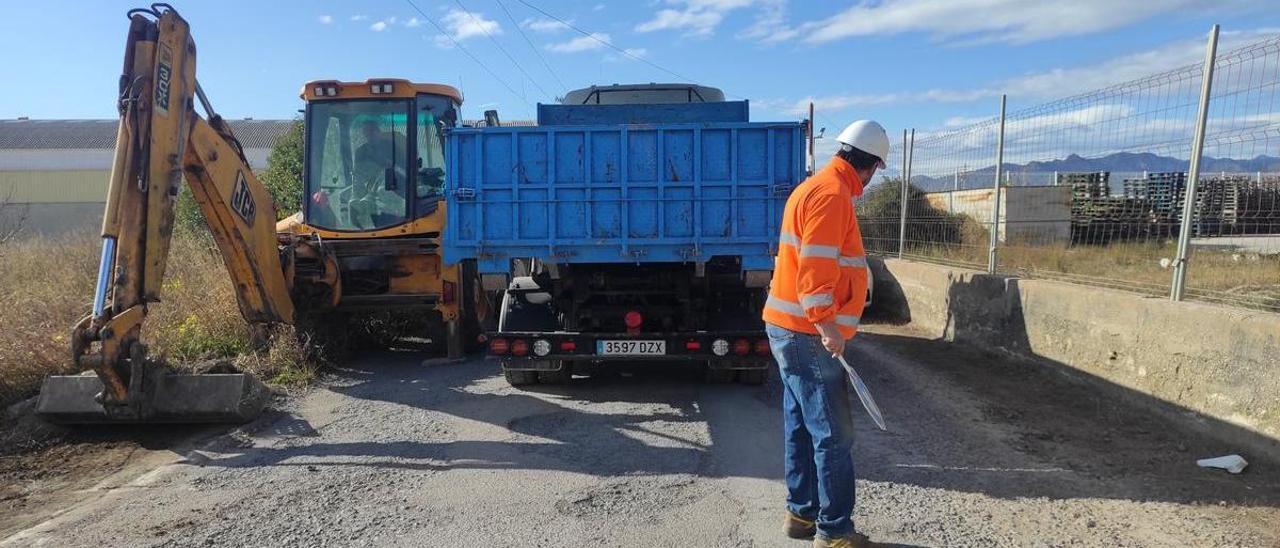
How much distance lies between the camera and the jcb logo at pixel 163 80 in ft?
16.4

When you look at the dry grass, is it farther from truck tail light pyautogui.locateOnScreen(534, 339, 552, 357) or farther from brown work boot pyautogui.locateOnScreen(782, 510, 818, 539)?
brown work boot pyautogui.locateOnScreen(782, 510, 818, 539)

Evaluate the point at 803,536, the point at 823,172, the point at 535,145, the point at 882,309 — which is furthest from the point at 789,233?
the point at 882,309

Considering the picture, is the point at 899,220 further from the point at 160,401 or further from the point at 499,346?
the point at 160,401

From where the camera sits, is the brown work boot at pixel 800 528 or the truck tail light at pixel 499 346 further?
the truck tail light at pixel 499 346

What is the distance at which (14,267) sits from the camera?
11.5 m

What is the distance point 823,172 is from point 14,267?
42.3ft

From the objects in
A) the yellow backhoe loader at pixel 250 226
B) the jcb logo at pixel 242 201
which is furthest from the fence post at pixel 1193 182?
the jcb logo at pixel 242 201

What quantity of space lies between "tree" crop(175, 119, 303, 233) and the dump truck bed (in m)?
9.52

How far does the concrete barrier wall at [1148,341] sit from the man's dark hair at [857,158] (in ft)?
9.20

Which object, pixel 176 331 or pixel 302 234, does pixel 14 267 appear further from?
pixel 302 234

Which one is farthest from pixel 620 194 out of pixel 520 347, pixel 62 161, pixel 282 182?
pixel 62 161

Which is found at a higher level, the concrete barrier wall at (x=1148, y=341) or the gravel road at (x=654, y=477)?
the concrete barrier wall at (x=1148, y=341)

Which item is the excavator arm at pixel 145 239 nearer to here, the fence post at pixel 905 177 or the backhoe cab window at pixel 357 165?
the backhoe cab window at pixel 357 165

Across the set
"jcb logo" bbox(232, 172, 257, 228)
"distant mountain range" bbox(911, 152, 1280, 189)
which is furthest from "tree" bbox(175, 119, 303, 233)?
"distant mountain range" bbox(911, 152, 1280, 189)
